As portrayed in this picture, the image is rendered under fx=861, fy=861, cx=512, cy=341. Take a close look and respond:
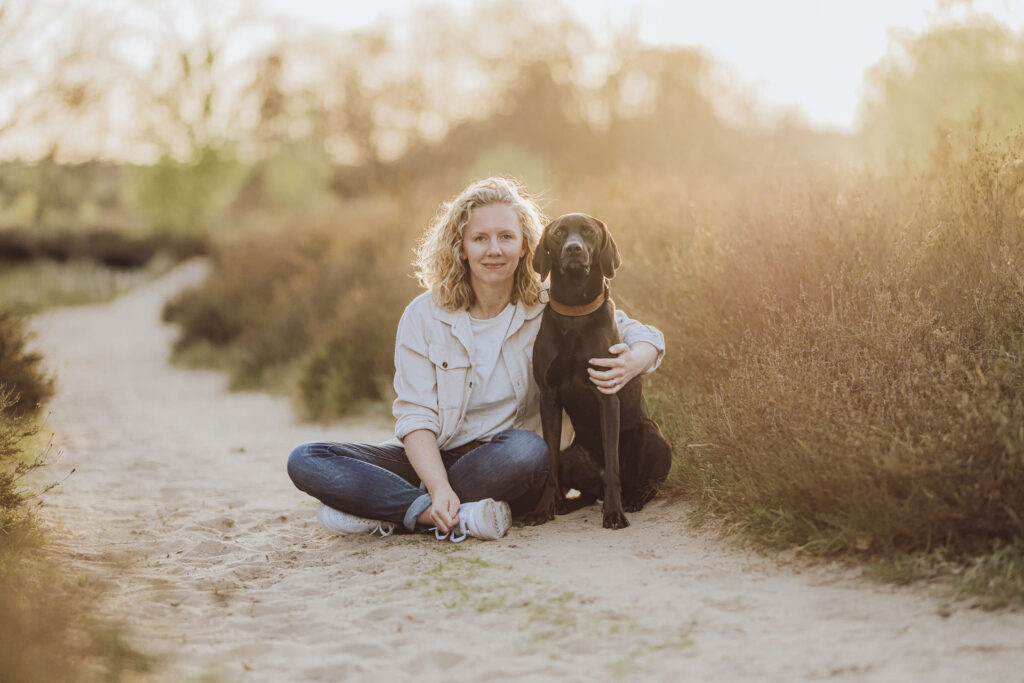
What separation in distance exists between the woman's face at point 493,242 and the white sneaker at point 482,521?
3.13ft

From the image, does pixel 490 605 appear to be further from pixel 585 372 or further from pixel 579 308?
pixel 579 308

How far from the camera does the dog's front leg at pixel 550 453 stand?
11.8ft

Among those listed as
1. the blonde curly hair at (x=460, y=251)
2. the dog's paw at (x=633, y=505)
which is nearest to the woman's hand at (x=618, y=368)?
the blonde curly hair at (x=460, y=251)

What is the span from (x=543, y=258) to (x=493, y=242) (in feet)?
0.78

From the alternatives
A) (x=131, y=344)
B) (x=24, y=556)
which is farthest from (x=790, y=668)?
(x=131, y=344)

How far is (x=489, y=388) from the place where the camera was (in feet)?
12.4

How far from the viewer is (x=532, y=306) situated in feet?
12.6

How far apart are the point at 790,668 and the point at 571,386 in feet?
5.06

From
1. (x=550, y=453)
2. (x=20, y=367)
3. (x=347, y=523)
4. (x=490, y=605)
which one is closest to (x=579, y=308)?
(x=550, y=453)

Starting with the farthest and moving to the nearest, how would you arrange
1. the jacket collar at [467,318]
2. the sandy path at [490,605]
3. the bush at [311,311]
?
the bush at [311,311], the jacket collar at [467,318], the sandy path at [490,605]

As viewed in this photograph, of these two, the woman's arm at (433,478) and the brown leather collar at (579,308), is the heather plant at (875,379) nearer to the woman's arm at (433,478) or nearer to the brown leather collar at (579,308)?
the brown leather collar at (579,308)

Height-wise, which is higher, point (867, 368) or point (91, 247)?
point (91, 247)

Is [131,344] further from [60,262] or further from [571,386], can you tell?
[571,386]

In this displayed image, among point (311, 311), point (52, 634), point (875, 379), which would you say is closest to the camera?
point (52, 634)
